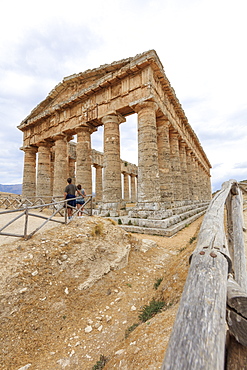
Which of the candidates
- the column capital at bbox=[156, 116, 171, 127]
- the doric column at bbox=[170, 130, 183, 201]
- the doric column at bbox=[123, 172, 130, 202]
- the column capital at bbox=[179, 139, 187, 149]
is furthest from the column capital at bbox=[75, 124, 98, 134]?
the doric column at bbox=[123, 172, 130, 202]

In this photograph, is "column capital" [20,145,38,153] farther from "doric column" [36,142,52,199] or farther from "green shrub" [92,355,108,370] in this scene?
"green shrub" [92,355,108,370]

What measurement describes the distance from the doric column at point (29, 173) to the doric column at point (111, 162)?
9455 millimetres

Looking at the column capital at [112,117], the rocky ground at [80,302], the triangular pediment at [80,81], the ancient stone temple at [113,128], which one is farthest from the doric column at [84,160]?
the rocky ground at [80,302]

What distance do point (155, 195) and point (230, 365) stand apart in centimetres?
878

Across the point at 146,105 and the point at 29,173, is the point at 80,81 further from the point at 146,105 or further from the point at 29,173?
the point at 29,173

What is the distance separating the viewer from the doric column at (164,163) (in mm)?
12227

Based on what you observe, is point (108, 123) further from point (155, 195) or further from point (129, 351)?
point (129, 351)

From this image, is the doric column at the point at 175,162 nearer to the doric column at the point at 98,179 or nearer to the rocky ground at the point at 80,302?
the rocky ground at the point at 80,302

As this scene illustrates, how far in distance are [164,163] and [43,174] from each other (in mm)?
10969

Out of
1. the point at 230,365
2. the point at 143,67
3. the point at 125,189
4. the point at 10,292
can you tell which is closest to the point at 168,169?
the point at 143,67

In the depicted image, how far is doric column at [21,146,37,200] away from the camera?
16.4 meters

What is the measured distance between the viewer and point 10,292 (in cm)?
307

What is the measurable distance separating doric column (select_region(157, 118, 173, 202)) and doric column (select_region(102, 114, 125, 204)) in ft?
10.6

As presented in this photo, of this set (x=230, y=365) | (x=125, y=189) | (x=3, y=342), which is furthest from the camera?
(x=125, y=189)
